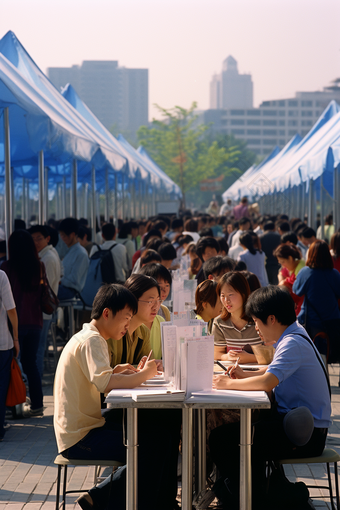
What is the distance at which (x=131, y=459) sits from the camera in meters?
3.59

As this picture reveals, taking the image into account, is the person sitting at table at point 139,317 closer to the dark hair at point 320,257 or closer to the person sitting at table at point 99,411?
the person sitting at table at point 99,411

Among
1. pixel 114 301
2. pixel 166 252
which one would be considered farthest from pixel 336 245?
pixel 114 301

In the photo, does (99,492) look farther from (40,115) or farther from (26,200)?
(26,200)

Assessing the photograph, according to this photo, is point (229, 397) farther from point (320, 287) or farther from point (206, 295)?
point (320, 287)

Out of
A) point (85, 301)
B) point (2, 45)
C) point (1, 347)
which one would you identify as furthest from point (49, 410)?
point (2, 45)

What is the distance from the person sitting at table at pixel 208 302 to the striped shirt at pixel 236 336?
1.42 feet

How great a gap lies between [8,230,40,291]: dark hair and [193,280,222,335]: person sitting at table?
67.8 inches

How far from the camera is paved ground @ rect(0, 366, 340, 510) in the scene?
4.51 m

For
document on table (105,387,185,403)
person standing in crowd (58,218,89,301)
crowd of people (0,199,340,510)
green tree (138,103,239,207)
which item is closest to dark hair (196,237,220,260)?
crowd of people (0,199,340,510)

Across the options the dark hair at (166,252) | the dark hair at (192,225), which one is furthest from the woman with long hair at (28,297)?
the dark hair at (192,225)

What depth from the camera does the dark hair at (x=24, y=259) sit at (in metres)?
6.38

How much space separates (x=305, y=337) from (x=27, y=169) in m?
14.0

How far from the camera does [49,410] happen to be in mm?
6883

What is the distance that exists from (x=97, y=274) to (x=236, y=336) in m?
4.29
